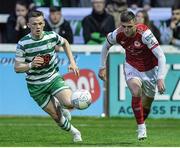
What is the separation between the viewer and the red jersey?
1471 cm

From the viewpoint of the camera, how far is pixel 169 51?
20.6 meters

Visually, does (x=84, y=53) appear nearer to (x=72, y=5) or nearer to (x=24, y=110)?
(x=24, y=110)

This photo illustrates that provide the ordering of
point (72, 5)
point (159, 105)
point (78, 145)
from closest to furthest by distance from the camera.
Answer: point (78, 145)
point (159, 105)
point (72, 5)

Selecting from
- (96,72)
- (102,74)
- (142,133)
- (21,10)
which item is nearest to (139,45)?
(102,74)

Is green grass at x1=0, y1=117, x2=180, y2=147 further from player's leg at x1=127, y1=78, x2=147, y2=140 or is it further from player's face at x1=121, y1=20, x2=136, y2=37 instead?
player's face at x1=121, y1=20, x2=136, y2=37

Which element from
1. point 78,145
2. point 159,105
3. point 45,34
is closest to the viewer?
point 78,145

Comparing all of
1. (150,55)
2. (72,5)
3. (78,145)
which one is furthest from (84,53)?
(78,145)

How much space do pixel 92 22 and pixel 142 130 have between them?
7448mm

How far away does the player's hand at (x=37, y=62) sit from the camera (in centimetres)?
1390

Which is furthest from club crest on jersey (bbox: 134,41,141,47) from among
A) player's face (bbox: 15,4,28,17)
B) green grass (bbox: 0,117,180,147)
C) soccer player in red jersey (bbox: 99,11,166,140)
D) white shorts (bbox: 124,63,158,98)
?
player's face (bbox: 15,4,28,17)

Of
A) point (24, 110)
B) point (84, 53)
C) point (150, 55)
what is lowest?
point (24, 110)

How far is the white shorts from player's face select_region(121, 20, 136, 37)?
749mm

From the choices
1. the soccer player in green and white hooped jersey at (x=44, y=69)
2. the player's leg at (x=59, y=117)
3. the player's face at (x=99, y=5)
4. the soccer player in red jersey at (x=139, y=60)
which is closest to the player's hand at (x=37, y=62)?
the soccer player in green and white hooped jersey at (x=44, y=69)

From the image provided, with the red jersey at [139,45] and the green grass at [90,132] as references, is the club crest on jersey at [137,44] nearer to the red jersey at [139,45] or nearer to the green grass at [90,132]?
the red jersey at [139,45]
